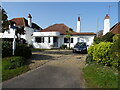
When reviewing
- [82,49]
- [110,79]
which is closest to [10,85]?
[110,79]

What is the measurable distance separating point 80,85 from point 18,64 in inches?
183

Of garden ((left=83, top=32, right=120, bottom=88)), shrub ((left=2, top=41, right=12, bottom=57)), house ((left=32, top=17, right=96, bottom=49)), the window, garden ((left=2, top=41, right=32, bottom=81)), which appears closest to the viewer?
garden ((left=83, top=32, right=120, bottom=88))

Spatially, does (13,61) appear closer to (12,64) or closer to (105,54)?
(12,64)

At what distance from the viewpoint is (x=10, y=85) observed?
493 cm

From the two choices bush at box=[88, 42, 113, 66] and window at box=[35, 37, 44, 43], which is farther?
window at box=[35, 37, 44, 43]

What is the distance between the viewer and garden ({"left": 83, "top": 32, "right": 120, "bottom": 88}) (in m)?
5.05

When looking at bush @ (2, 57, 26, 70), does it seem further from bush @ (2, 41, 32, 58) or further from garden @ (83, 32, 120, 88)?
garden @ (83, 32, 120, 88)

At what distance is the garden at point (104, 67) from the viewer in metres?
5.05

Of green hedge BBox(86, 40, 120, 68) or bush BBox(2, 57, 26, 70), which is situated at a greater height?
green hedge BBox(86, 40, 120, 68)

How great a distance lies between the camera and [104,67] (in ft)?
25.5

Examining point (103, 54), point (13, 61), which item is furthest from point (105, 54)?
point (13, 61)

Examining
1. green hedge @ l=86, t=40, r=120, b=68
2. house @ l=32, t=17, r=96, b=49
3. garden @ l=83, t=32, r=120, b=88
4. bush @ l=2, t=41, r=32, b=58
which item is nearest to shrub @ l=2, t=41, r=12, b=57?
bush @ l=2, t=41, r=32, b=58

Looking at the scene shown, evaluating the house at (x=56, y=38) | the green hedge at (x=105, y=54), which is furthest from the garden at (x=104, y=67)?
the house at (x=56, y=38)

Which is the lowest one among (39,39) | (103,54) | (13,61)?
(13,61)
